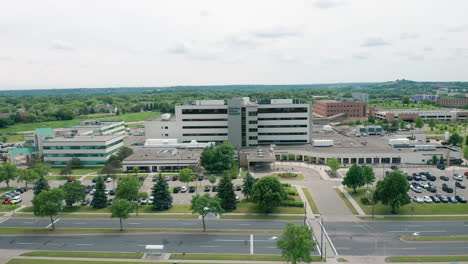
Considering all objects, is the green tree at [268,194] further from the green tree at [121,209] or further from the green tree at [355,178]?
the green tree at [121,209]

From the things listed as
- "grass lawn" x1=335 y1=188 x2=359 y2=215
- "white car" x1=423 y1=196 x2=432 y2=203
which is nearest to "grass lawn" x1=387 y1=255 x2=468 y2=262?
"grass lawn" x1=335 y1=188 x2=359 y2=215

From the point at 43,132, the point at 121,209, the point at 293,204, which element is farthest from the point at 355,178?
the point at 43,132

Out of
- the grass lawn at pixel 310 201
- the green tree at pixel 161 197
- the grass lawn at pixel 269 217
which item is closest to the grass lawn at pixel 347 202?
the grass lawn at pixel 310 201

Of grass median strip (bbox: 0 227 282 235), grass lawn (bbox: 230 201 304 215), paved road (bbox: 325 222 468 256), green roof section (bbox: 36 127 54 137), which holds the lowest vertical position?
grass median strip (bbox: 0 227 282 235)

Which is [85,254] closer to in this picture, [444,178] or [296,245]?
[296,245]

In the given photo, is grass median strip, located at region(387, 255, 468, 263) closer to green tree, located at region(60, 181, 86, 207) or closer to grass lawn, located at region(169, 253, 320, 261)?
grass lawn, located at region(169, 253, 320, 261)

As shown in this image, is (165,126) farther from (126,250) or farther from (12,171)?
(126,250)

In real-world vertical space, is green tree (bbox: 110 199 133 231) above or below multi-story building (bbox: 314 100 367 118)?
below
